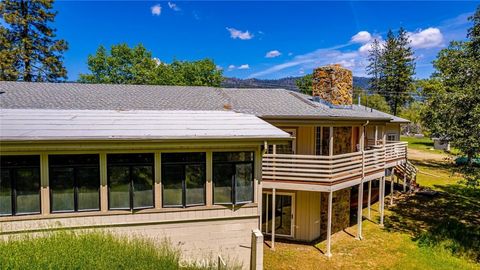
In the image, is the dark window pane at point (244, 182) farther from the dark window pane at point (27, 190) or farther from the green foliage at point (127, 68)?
the green foliage at point (127, 68)

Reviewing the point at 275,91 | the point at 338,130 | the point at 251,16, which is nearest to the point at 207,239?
the point at 338,130

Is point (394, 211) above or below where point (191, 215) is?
below

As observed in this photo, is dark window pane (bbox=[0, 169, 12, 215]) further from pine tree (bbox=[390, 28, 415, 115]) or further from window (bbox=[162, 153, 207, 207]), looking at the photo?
pine tree (bbox=[390, 28, 415, 115])

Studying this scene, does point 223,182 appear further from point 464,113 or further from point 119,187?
point 464,113

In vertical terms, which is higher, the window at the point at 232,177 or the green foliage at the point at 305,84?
the green foliage at the point at 305,84

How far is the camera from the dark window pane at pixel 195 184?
27.9ft

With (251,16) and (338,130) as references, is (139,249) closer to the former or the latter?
(338,130)

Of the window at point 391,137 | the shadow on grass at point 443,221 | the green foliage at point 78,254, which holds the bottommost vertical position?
the shadow on grass at point 443,221

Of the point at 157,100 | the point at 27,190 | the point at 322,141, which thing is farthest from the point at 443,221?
the point at 27,190

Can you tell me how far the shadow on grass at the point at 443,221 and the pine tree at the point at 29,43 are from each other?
24497mm

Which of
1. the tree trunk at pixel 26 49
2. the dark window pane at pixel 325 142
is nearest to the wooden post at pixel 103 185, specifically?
the dark window pane at pixel 325 142

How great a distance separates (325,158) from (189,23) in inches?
1213

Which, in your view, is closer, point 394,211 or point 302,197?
point 302,197

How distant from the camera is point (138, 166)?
8156mm
